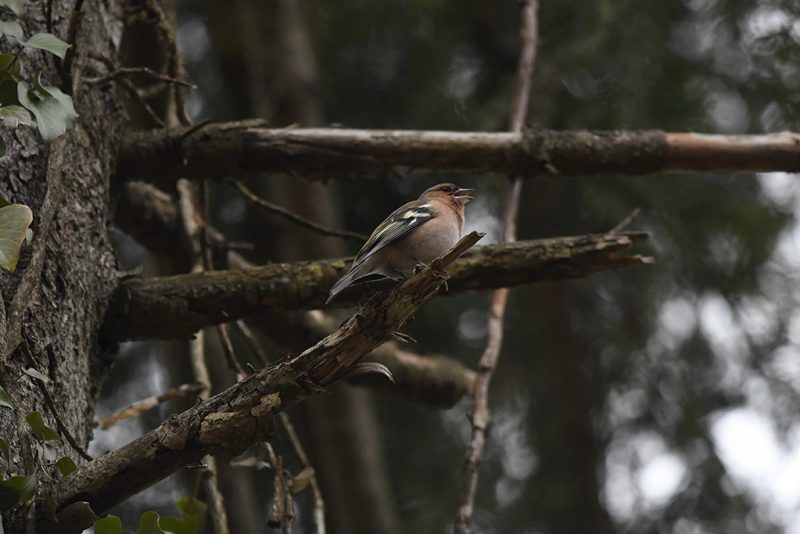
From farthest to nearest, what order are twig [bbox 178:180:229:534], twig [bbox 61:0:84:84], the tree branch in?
the tree branch → twig [bbox 178:180:229:534] → twig [bbox 61:0:84:84]

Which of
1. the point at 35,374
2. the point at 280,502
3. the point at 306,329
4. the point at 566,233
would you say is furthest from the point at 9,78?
the point at 566,233

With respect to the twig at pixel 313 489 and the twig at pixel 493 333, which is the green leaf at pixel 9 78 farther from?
the twig at pixel 493 333

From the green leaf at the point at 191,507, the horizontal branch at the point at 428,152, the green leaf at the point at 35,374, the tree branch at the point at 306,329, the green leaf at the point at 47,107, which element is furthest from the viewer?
the tree branch at the point at 306,329

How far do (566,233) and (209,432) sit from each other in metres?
6.38

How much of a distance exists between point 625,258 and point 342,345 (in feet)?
4.80

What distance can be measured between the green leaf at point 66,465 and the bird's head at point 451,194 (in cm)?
315

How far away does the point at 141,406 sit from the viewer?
4.14 meters

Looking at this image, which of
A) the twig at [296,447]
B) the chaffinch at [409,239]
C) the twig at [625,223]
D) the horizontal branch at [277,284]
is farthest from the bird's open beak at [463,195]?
the horizontal branch at [277,284]

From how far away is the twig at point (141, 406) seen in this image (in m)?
4.04

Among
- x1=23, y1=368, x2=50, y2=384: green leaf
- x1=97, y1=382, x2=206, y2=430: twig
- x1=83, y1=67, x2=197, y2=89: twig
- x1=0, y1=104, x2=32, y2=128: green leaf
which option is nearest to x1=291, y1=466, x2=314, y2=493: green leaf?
x1=97, y1=382, x2=206, y2=430: twig

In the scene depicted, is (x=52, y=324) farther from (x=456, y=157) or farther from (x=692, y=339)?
(x=692, y=339)

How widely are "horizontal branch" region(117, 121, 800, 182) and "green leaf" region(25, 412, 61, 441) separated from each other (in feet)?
5.49

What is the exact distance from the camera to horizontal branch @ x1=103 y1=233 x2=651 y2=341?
384 centimetres

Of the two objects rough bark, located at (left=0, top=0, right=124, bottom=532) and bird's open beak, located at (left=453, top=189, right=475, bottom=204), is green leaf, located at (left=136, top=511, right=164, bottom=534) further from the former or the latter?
bird's open beak, located at (left=453, top=189, right=475, bottom=204)
